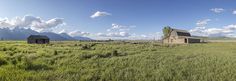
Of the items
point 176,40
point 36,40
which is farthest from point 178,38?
point 36,40

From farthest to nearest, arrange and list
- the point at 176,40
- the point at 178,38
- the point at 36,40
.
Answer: the point at 36,40, the point at 176,40, the point at 178,38

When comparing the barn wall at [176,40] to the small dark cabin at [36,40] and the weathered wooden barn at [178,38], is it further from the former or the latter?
the small dark cabin at [36,40]

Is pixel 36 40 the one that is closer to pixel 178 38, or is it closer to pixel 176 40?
pixel 176 40

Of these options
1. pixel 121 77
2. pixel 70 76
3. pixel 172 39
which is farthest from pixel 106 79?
pixel 172 39

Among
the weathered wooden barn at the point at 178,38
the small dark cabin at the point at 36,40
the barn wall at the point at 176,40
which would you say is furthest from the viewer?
the small dark cabin at the point at 36,40

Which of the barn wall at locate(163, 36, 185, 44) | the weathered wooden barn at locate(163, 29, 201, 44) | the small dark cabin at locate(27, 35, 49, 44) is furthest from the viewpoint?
the small dark cabin at locate(27, 35, 49, 44)

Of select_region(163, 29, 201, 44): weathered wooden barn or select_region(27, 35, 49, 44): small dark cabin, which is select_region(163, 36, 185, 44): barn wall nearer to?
select_region(163, 29, 201, 44): weathered wooden barn

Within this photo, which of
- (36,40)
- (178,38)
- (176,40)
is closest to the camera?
(178,38)

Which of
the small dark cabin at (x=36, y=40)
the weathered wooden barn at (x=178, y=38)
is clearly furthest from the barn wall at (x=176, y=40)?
the small dark cabin at (x=36, y=40)

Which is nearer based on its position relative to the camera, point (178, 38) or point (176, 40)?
point (178, 38)

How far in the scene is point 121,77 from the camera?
42.9 feet

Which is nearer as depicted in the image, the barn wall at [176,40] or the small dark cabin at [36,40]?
the barn wall at [176,40]

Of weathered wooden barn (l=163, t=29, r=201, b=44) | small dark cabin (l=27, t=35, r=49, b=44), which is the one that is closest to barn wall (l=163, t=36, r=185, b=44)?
weathered wooden barn (l=163, t=29, r=201, b=44)

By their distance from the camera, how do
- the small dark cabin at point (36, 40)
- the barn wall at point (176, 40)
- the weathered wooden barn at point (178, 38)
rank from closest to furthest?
1. the weathered wooden barn at point (178, 38)
2. the barn wall at point (176, 40)
3. the small dark cabin at point (36, 40)
